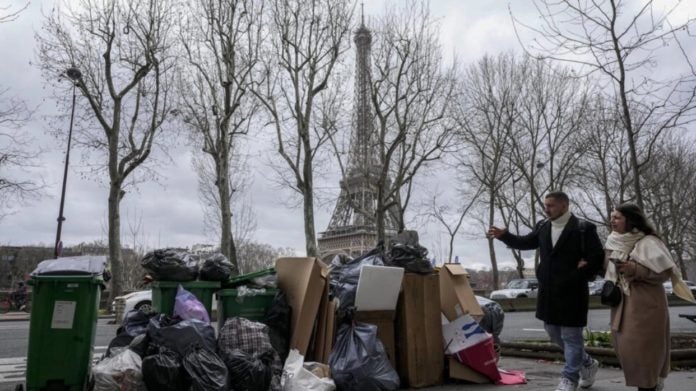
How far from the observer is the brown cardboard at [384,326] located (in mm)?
5432

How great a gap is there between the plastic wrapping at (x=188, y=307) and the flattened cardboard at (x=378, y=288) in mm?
1412

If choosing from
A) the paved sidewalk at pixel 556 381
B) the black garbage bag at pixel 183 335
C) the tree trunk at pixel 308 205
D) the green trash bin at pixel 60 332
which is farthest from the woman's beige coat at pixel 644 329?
the tree trunk at pixel 308 205

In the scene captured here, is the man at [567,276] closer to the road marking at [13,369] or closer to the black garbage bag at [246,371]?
the black garbage bag at [246,371]

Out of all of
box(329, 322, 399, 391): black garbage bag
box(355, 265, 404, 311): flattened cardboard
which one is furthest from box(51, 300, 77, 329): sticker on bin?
box(355, 265, 404, 311): flattened cardboard

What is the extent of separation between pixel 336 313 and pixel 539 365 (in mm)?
3061

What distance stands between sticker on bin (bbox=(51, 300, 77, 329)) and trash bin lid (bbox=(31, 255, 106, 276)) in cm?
25

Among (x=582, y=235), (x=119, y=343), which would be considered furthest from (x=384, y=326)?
(x=119, y=343)

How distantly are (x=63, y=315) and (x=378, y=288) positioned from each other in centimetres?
270

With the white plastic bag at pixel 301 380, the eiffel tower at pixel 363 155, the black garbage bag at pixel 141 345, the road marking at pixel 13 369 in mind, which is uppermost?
the eiffel tower at pixel 363 155

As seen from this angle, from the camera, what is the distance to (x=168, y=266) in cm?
513

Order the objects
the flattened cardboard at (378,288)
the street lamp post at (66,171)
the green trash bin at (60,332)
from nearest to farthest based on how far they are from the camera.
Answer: the green trash bin at (60,332) < the flattened cardboard at (378,288) < the street lamp post at (66,171)

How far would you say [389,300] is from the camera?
5543mm

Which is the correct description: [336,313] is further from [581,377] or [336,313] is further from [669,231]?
[669,231]

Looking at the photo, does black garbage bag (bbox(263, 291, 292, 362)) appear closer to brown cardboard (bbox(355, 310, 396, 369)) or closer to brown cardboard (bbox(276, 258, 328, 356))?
brown cardboard (bbox(276, 258, 328, 356))
